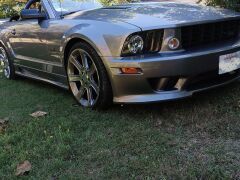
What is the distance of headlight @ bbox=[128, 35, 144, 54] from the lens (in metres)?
4.04

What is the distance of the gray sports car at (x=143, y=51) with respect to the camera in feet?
13.2

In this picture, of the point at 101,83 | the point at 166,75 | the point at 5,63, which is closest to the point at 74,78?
the point at 101,83

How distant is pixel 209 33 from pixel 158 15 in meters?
0.53

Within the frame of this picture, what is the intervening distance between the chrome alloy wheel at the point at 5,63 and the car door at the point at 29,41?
503 millimetres

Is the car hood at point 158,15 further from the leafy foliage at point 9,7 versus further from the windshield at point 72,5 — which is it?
the leafy foliage at point 9,7

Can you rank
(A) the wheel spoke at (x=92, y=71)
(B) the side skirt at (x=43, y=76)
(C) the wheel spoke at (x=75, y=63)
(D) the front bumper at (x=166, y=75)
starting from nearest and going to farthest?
(D) the front bumper at (x=166, y=75) < (A) the wheel spoke at (x=92, y=71) < (C) the wheel spoke at (x=75, y=63) < (B) the side skirt at (x=43, y=76)

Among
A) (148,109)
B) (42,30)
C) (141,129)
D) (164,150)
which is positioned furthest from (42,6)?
(164,150)

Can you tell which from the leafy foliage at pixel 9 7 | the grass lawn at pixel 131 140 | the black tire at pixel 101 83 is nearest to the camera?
the grass lawn at pixel 131 140

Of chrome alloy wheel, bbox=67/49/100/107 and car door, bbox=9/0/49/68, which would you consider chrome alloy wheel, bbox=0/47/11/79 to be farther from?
chrome alloy wheel, bbox=67/49/100/107

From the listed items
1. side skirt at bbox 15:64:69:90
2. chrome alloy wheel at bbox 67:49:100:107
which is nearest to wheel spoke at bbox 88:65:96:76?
chrome alloy wheel at bbox 67:49:100:107

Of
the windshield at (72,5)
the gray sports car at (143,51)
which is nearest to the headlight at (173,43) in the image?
the gray sports car at (143,51)

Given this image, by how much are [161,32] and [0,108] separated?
2.34m

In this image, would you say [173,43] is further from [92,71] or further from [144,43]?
[92,71]

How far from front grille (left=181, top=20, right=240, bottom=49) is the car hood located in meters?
0.07
